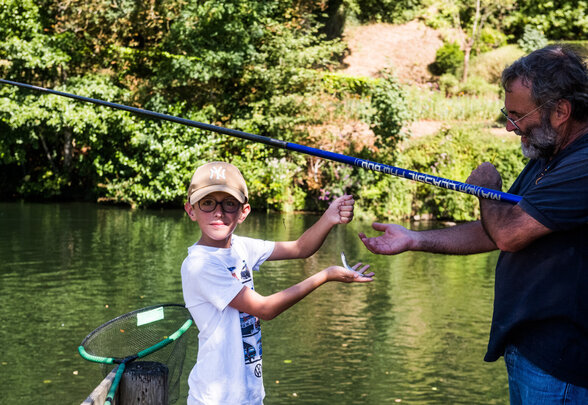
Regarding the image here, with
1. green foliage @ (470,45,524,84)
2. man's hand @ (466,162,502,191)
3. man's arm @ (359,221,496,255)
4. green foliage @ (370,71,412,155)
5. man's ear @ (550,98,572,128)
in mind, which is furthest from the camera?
green foliage @ (470,45,524,84)

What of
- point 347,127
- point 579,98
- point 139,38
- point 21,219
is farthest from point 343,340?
point 139,38

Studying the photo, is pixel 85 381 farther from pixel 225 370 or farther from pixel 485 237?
pixel 485 237

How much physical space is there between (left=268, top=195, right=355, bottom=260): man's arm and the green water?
9.18 feet

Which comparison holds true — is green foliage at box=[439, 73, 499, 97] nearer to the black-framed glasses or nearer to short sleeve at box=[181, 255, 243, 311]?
the black-framed glasses

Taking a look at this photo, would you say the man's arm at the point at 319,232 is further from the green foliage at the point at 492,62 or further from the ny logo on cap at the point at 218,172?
the green foliage at the point at 492,62

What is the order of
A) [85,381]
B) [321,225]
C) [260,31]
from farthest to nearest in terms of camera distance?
[260,31] → [85,381] → [321,225]

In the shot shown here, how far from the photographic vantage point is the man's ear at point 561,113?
7.41 ft

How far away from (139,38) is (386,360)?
1476cm

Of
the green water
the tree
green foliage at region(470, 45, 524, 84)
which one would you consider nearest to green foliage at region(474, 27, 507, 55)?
the tree

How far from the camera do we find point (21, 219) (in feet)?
46.4

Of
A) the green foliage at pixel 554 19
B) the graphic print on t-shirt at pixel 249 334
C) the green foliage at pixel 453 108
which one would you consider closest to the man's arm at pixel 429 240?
the graphic print on t-shirt at pixel 249 334

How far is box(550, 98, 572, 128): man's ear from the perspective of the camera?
2260 millimetres

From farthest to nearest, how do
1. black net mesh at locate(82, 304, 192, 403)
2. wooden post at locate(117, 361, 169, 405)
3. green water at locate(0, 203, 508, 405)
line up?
1. green water at locate(0, 203, 508, 405)
2. black net mesh at locate(82, 304, 192, 403)
3. wooden post at locate(117, 361, 169, 405)

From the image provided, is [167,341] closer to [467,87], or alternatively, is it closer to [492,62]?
[467,87]
